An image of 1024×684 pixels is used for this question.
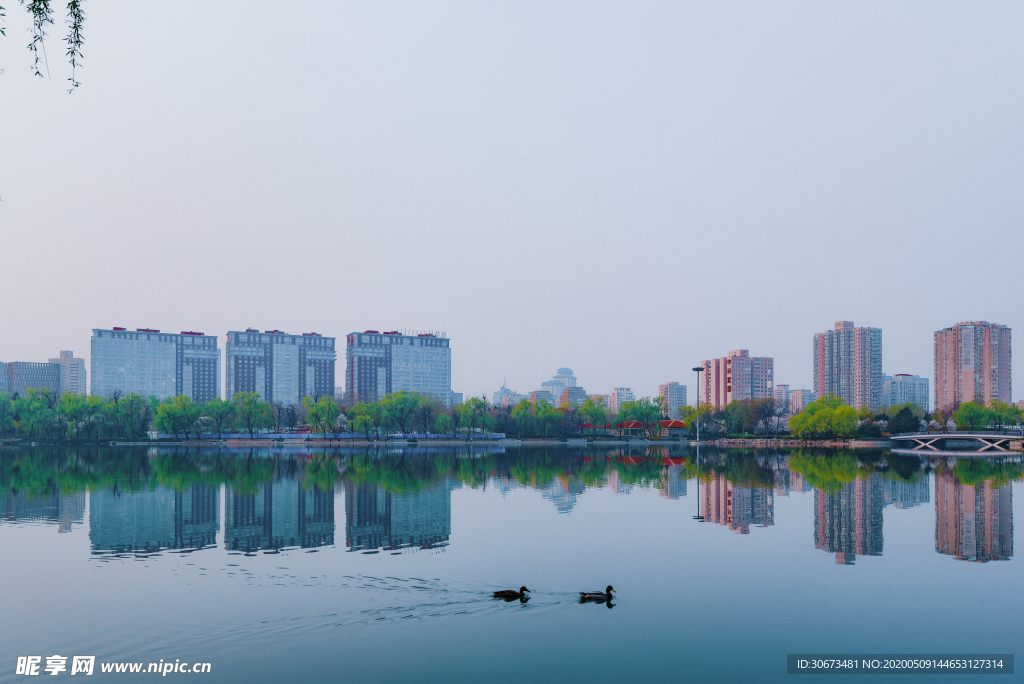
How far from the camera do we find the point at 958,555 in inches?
858

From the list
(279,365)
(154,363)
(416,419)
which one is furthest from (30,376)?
(416,419)

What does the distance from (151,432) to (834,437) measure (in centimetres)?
10214

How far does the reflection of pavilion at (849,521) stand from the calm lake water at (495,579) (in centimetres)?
19

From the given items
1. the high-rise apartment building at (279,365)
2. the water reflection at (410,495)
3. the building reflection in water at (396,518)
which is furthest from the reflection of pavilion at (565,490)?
the high-rise apartment building at (279,365)

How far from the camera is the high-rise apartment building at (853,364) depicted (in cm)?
15638

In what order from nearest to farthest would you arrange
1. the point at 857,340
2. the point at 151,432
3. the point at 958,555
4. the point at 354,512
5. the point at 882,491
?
the point at 958,555, the point at 354,512, the point at 882,491, the point at 151,432, the point at 857,340

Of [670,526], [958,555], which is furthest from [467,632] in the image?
[958,555]

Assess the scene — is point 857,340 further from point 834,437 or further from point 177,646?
point 177,646

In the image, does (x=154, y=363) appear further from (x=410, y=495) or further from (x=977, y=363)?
(x=977, y=363)

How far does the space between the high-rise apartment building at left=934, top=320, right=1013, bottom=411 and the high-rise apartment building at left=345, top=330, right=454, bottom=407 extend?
105 meters

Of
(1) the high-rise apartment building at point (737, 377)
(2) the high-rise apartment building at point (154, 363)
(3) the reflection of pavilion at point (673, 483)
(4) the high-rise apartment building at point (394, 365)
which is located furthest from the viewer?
(1) the high-rise apartment building at point (737, 377)

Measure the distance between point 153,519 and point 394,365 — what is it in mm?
138423

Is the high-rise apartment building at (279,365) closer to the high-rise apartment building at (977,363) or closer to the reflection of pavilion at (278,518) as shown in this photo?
the reflection of pavilion at (278,518)

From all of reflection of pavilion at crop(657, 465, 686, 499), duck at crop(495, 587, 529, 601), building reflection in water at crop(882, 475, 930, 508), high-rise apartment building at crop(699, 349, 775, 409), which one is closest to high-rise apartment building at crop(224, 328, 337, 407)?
high-rise apartment building at crop(699, 349, 775, 409)
